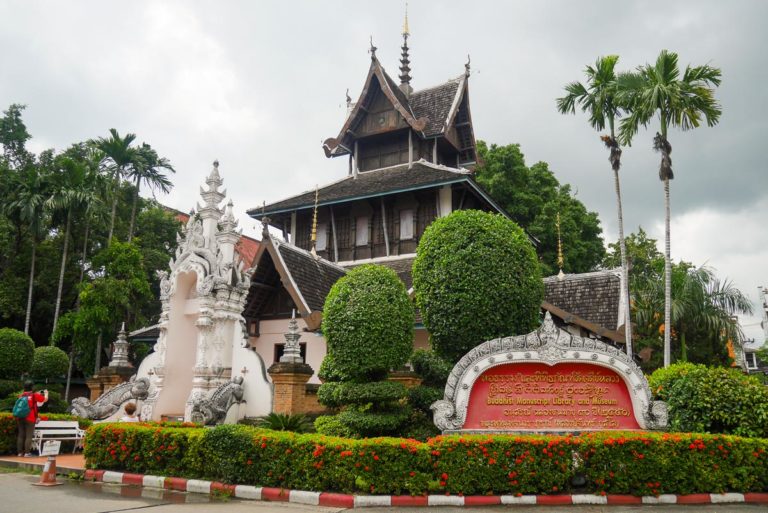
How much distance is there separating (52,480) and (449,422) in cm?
618

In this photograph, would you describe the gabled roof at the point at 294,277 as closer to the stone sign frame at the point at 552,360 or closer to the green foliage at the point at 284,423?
the green foliage at the point at 284,423

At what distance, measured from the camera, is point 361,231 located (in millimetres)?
21047

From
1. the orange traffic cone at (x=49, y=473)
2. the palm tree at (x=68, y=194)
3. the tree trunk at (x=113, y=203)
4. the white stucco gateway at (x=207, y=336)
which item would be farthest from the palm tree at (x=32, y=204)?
the orange traffic cone at (x=49, y=473)

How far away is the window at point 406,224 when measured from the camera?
66.0 feet

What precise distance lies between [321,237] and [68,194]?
38.0ft

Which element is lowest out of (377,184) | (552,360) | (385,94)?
(552,360)

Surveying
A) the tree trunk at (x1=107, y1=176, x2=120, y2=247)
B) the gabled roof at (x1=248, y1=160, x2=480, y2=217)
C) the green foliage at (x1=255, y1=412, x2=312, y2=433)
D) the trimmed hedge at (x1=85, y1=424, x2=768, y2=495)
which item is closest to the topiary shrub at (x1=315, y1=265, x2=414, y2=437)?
the green foliage at (x1=255, y1=412, x2=312, y2=433)

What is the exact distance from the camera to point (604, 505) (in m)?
7.36

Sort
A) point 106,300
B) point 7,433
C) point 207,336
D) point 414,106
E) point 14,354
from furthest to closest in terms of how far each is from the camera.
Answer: point 414,106
point 106,300
point 14,354
point 207,336
point 7,433

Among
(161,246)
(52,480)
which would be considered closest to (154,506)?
(52,480)

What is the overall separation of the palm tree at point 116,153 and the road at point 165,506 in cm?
2228

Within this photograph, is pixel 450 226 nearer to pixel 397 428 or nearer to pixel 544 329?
pixel 544 329

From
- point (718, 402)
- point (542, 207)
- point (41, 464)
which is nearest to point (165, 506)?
point (41, 464)

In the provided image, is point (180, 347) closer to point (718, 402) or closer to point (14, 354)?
point (14, 354)
